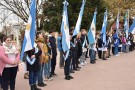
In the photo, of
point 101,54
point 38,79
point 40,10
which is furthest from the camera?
point 40,10

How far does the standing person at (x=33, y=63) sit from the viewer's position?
976 cm

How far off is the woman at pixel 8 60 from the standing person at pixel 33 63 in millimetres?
685

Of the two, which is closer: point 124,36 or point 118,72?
point 118,72

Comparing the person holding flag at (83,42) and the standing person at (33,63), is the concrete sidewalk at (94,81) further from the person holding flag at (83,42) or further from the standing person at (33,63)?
the person holding flag at (83,42)

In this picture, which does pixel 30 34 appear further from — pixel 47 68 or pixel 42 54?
pixel 47 68

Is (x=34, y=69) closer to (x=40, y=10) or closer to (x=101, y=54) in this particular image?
(x=101, y=54)

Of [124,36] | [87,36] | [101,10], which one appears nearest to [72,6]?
[101,10]

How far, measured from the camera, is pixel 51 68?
42.3 ft

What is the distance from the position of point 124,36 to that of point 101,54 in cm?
458

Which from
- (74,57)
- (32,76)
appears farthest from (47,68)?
(74,57)

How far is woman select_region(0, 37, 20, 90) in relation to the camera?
8922 mm

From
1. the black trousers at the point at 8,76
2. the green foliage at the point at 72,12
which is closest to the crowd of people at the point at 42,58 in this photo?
the black trousers at the point at 8,76

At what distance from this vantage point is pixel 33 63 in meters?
9.77

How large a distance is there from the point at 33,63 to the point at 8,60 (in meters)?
1.03
